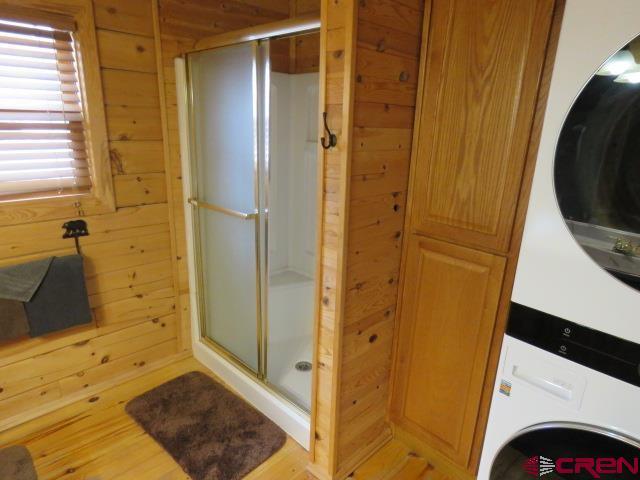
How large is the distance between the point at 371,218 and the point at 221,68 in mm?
1040

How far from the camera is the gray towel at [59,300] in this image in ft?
5.73

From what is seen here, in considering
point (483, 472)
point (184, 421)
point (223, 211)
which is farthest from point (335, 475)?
point (223, 211)

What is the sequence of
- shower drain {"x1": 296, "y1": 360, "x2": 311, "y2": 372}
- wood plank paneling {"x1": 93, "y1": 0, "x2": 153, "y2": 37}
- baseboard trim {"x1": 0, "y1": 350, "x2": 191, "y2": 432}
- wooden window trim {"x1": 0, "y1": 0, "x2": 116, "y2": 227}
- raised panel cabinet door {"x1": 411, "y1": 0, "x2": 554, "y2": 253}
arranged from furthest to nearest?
shower drain {"x1": 296, "y1": 360, "x2": 311, "y2": 372} → baseboard trim {"x1": 0, "y1": 350, "x2": 191, "y2": 432} → wood plank paneling {"x1": 93, "y1": 0, "x2": 153, "y2": 37} → wooden window trim {"x1": 0, "y1": 0, "x2": 116, "y2": 227} → raised panel cabinet door {"x1": 411, "y1": 0, "x2": 554, "y2": 253}

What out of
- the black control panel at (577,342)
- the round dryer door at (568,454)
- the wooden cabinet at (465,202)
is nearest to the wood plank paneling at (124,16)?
the wooden cabinet at (465,202)

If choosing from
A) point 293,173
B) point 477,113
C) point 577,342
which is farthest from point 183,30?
point 577,342

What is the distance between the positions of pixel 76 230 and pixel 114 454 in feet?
3.26

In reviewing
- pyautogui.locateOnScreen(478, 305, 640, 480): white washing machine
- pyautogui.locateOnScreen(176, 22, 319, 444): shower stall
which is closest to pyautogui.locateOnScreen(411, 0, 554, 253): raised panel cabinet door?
pyautogui.locateOnScreen(478, 305, 640, 480): white washing machine

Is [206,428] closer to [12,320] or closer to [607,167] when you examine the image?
[12,320]

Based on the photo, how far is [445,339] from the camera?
4.83 feet

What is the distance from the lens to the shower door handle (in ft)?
5.93

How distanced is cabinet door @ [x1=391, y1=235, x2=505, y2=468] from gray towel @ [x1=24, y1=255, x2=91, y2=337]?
145 centimetres

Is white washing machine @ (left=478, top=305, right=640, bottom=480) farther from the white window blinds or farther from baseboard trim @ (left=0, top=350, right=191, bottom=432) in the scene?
the white window blinds

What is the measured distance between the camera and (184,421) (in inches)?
74.1

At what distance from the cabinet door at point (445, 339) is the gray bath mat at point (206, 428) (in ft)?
2.14
